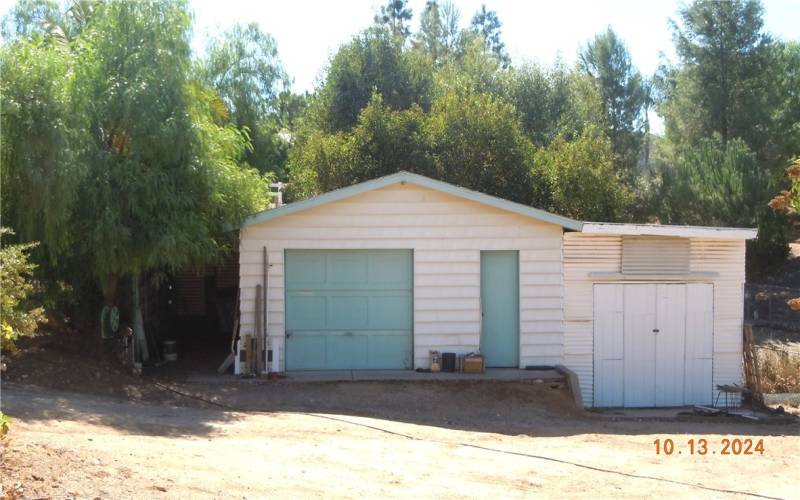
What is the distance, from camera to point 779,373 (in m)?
16.8

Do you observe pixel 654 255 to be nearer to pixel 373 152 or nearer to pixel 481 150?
pixel 481 150

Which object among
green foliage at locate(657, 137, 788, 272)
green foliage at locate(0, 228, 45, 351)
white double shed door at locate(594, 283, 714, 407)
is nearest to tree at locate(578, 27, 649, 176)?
green foliage at locate(657, 137, 788, 272)

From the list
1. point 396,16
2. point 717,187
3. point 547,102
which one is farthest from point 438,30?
point 717,187

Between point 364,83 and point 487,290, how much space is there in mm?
17366

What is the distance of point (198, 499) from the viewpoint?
6516 millimetres

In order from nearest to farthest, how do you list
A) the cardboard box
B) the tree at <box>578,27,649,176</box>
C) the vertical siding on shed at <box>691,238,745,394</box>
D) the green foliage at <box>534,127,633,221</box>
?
the cardboard box → the vertical siding on shed at <box>691,238,745,394</box> → the green foliage at <box>534,127,633,221</box> → the tree at <box>578,27,649,176</box>

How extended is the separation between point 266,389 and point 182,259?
2.41 m

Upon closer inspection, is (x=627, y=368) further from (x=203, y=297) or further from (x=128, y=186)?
(x=203, y=297)

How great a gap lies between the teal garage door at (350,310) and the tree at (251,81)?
16.2 meters

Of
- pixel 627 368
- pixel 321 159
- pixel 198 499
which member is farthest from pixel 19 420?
pixel 321 159

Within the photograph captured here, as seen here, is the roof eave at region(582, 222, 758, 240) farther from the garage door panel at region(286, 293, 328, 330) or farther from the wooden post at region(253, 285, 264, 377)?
the wooden post at region(253, 285, 264, 377)

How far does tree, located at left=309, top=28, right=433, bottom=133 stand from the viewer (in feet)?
98.2

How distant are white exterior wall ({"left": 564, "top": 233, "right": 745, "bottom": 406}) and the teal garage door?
2.79 meters

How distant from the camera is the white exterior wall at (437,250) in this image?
1395 cm
